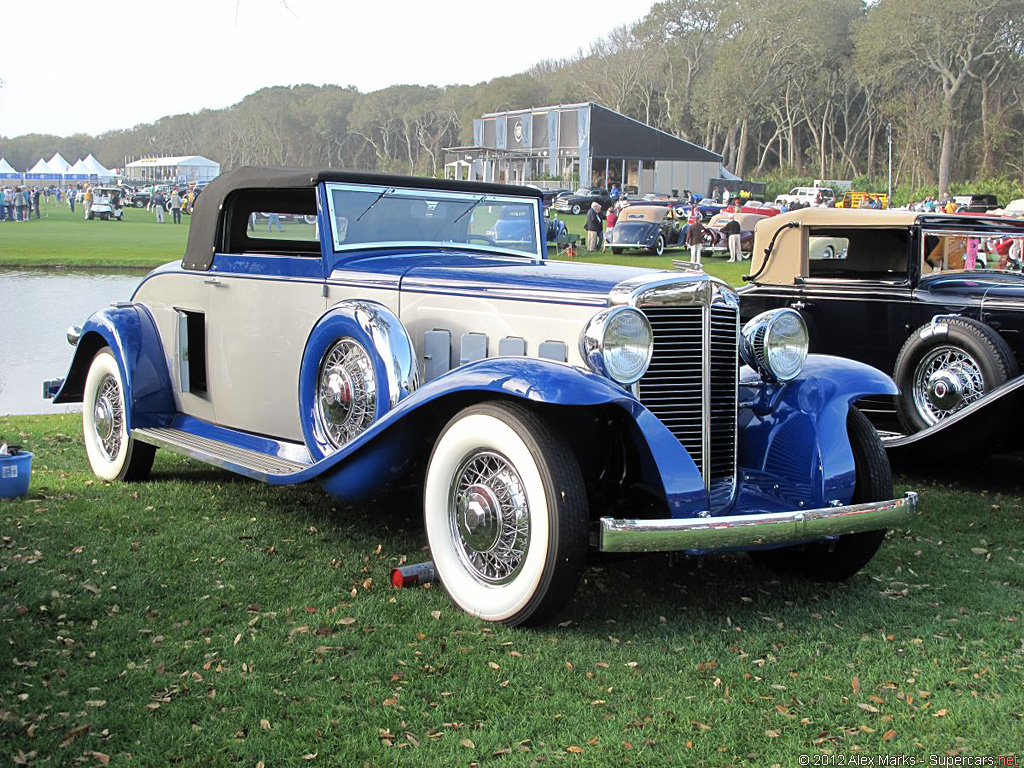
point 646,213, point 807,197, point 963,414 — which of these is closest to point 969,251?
point 963,414

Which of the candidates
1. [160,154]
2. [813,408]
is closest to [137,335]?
[813,408]

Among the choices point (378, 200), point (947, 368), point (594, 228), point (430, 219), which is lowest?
point (947, 368)

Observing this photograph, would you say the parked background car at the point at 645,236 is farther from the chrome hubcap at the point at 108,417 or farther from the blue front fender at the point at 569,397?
the blue front fender at the point at 569,397

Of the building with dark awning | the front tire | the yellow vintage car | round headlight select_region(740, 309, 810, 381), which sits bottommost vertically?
the front tire

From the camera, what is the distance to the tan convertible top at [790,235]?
8.44 m

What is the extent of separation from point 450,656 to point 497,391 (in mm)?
1073

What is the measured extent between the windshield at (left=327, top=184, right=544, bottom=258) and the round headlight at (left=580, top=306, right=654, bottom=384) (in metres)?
1.87

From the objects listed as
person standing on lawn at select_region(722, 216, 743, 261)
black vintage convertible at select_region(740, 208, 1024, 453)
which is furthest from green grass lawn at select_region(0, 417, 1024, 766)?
person standing on lawn at select_region(722, 216, 743, 261)

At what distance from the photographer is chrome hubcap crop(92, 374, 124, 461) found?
6.68 m

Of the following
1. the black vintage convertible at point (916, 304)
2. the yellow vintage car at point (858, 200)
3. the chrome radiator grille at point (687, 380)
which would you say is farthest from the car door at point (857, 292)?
the yellow vintage car at point (858, 200)

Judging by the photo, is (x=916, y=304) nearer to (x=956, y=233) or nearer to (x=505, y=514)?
(x=956, y=233)

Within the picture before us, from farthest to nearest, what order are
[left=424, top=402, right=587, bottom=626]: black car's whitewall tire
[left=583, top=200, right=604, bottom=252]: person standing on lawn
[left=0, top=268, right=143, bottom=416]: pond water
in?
[left=583, top=200, right=604, bottom=252]: person standing on lawn, [left=0, top=268, right=143, bottom=416]: pond water, [left=424, top=402, right=587, bottom=626]: black car's whitewall tire

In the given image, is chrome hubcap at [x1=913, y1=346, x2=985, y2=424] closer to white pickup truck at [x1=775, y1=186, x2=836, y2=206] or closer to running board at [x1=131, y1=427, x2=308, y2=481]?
running board at [x1=131, y1=427, x2=308, y2=481]

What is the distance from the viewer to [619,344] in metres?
4.27
